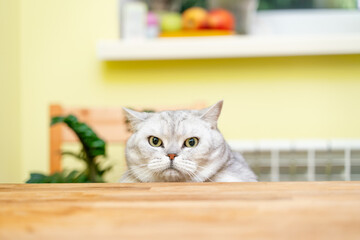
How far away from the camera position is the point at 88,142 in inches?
40.6

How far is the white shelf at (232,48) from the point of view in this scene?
1.70m

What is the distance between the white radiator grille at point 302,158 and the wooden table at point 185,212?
3.71ft

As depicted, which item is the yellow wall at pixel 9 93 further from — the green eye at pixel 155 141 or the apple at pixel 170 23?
the green eye at pixel 155 141

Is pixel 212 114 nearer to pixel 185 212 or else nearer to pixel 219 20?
pixel 185 212

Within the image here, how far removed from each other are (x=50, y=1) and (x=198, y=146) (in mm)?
1332

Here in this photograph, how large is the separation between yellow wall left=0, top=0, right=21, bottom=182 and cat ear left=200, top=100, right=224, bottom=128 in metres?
1.12

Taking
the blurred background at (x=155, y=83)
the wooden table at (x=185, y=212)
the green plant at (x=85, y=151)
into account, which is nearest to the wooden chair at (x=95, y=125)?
the blurred background at (x=155, y=83)

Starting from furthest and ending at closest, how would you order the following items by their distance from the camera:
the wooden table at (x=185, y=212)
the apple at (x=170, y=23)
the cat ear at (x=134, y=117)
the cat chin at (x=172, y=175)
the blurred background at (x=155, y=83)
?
the apple at (x=170, y=23) < the blurred background at (x=155, y=83) < the cat ear at (x=134, y=117) < the cat chin at (x=172, y=175) < the wooden table at (x=185, y=212)

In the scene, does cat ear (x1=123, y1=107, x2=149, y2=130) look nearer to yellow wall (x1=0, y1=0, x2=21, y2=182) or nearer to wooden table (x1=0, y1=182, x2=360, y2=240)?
wooden table (x1=0, y1=182, x2=360, y2=240)

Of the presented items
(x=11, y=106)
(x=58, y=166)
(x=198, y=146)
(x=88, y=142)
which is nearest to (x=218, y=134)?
(x=198, y=146)

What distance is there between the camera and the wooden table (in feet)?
1.26

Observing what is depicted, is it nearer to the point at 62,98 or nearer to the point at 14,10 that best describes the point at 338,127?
the point at 62,98

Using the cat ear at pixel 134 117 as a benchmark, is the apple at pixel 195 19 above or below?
above

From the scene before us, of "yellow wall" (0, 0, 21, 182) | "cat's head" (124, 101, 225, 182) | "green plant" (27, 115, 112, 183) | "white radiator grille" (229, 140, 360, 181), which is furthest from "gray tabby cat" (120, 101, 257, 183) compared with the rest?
"yellow wall" (0, 0, 21, 182)
